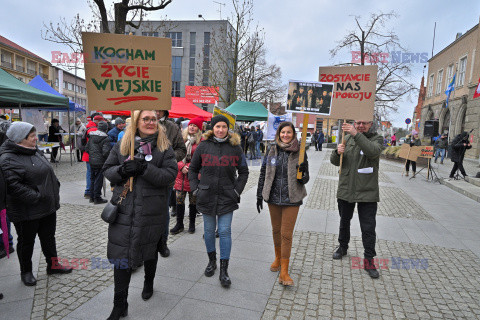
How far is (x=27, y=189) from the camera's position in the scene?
3.14m

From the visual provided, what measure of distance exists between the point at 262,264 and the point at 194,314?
1401mm

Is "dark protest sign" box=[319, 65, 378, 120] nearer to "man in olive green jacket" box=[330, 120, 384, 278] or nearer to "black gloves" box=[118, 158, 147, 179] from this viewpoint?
"man in olive green jacket" box=[330, 120, 384, 278]

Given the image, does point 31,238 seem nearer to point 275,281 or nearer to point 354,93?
point 275,281

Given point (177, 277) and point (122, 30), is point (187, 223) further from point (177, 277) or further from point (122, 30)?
point (122, 30)

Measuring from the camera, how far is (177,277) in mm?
3641

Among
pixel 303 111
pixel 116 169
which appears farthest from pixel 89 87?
pixel 303 111

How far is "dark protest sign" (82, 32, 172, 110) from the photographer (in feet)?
9.21

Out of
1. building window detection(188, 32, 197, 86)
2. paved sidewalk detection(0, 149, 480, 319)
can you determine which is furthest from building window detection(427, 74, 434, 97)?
building window detection(188, 32, 197, 86)

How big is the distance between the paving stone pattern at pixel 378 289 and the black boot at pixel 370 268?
2.5 inches

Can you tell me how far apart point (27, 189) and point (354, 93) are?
13.2ft

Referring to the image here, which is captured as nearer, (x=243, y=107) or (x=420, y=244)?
(x=420, y=244)

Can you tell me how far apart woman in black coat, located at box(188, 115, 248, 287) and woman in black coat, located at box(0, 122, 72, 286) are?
5.33ft

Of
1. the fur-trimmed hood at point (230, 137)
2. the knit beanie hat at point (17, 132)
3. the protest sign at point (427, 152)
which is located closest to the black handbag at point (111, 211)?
the fur-trimmed hood at point (230, 137)

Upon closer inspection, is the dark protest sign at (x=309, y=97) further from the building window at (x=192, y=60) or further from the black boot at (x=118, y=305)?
the building window at (x=192, y=60)
